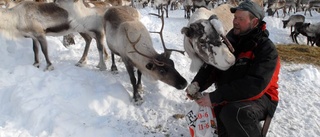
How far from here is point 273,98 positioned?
2783mm

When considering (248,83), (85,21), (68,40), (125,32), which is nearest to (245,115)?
(248,83)

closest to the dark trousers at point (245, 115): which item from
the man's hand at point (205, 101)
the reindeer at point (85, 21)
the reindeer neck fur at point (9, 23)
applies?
the man's hand at point (205, 101)

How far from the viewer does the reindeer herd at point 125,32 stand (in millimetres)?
3236

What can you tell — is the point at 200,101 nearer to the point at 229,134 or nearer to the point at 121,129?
the point at 229,134

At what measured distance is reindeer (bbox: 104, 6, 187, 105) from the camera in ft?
12.7

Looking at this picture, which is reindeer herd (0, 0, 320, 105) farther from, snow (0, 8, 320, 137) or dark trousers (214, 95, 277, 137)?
dark trousers (214, 95, 277, 137)

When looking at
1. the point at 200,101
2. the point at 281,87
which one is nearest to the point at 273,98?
the point at 200,101

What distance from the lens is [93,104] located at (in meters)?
3.77

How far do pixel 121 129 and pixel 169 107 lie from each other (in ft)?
2.84

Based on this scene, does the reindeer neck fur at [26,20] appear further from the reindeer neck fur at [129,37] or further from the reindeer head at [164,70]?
the reindeer head at [164,70]

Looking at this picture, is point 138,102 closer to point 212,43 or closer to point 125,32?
point 125,32

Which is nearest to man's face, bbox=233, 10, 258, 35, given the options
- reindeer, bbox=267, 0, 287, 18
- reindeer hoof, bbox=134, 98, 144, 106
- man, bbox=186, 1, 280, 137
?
man, bbox=186, 1, 280, 137

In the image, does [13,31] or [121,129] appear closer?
[121,129]

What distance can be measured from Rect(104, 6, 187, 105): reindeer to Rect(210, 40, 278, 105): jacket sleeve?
1.15 meters
